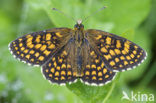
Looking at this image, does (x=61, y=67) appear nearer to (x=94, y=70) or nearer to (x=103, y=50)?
(x=94, y=70)

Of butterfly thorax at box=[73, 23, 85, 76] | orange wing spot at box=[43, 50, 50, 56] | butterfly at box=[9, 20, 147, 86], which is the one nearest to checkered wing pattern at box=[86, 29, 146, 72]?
butterfly at box=[9, 20, 147, 86]

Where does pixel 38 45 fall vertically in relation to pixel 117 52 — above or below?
above

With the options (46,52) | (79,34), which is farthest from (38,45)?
(79,34)

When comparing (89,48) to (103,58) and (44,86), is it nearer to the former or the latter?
(103,58)

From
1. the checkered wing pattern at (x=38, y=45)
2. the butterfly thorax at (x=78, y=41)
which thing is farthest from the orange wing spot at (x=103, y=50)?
the checkered wing pattern at (x=38, y=45)

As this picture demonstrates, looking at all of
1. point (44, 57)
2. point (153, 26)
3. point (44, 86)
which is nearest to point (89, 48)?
point (44, 57)

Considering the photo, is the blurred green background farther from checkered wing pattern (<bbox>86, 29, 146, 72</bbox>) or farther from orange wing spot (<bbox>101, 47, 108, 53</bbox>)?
orange wing spot (<bbox>101, 47, 108, 53</bbox>)

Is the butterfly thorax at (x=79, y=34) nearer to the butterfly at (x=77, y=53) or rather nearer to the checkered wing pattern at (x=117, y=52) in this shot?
the butterfly at (x=77, y=53)
